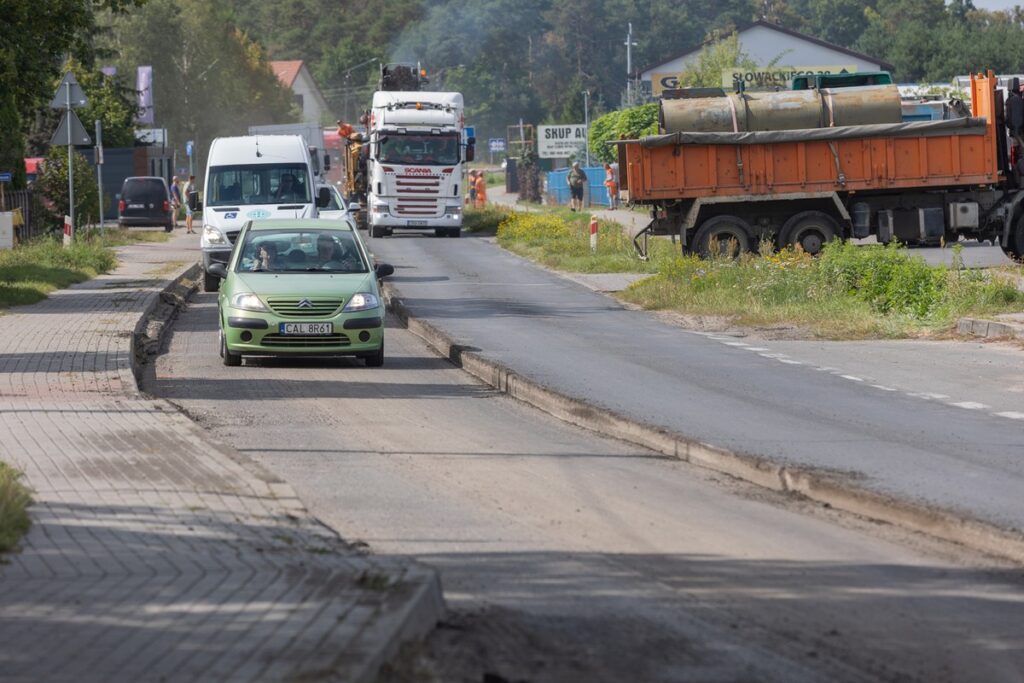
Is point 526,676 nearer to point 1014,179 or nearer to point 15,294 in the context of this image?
point 15,294

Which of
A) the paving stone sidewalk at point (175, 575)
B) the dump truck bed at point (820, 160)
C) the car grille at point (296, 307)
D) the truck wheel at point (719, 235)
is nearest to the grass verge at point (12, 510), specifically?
the paving stone sidewalk at point (175, 575)

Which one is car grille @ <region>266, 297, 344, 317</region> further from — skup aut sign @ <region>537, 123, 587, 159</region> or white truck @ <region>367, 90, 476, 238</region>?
skup aut sign @ <region>537, 123, 587, 159</region>

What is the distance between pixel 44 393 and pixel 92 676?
8.64 m

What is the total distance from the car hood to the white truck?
2672 centimetres

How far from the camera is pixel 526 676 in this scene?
17.4 ft

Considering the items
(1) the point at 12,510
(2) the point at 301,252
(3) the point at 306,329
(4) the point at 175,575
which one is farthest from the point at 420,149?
(4) the point at 175,575

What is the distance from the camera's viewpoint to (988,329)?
62.9 ft

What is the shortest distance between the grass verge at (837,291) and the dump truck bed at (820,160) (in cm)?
183

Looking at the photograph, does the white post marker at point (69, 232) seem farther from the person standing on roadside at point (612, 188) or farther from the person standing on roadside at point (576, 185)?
the person standing on roadside at point (576, 185)

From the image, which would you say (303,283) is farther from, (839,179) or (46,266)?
(839,179)

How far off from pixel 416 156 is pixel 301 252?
26448 millimetres

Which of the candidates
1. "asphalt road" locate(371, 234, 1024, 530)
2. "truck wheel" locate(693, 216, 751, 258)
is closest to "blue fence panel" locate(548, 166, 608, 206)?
"truck wheel" locate(693, 216, 751, 258)

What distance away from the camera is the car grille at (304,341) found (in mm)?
16453

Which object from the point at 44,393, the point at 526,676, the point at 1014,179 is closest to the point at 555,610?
the point at 526,676
